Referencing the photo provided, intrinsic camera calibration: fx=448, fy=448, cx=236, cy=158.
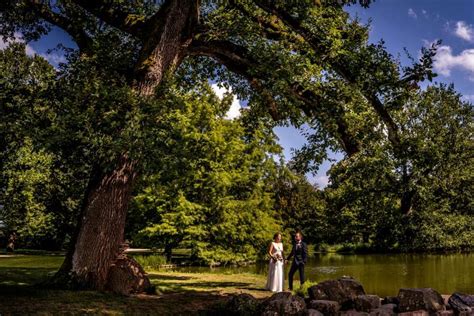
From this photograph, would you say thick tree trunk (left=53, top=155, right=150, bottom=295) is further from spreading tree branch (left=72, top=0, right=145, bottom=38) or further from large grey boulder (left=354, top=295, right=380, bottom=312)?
large grey boulder (left=354, top=295, right=380, bottom=312)

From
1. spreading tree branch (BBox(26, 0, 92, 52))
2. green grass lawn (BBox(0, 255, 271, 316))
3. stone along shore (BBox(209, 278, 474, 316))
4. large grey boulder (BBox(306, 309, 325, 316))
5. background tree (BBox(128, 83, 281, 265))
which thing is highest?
spreading tree branch (BBox(26, 0, 92, 52))

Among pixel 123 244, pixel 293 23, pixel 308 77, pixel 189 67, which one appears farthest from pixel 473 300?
pixel 189 67

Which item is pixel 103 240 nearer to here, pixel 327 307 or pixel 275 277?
pixel 327 307

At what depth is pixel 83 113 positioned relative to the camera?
10.3 metres

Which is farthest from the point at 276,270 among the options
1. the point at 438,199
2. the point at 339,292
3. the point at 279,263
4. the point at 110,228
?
the point at 438,199

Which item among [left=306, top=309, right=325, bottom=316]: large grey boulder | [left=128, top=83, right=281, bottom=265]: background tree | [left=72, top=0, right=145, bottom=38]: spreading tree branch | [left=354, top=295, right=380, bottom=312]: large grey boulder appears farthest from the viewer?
[left=128, top=83, right=281, bottom=265]: background tree

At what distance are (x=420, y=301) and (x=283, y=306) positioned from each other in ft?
11.7

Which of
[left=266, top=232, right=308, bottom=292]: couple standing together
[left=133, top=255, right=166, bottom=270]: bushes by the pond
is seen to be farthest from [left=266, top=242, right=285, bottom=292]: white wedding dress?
[left=133, top=255, right=166, bottom=270]: bushes by the pond

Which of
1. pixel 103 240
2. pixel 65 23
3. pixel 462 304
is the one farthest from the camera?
pixel 65 23

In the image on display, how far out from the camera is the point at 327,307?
10.9m

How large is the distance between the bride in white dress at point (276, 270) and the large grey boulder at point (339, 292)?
3766mm

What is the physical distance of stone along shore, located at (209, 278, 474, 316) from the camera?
10.5 m

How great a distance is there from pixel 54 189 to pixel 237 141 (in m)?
19.4

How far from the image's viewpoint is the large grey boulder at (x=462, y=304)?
1108 cm
